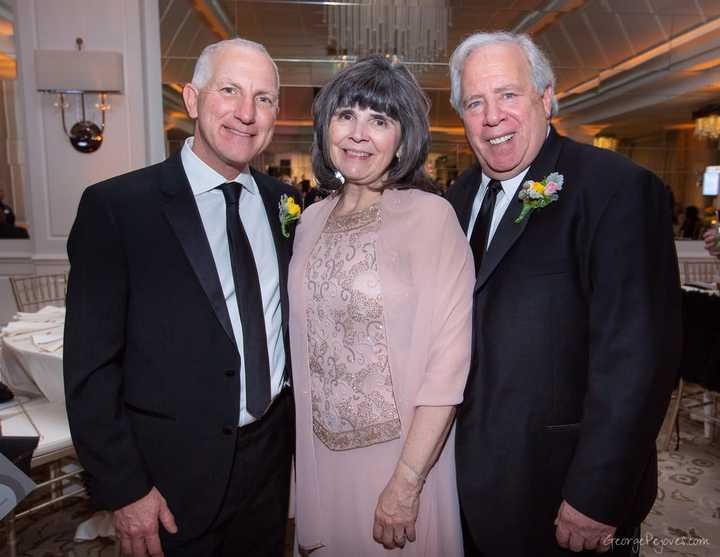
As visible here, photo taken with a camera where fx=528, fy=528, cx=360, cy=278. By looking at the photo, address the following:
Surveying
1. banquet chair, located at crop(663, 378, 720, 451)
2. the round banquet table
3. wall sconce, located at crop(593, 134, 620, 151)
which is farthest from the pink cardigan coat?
wall sconce, located at crop(593, 134, 620, 151)

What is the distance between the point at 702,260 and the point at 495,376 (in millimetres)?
6369

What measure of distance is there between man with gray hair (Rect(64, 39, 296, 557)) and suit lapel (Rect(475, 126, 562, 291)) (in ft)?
2.03

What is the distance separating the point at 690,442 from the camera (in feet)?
13.1

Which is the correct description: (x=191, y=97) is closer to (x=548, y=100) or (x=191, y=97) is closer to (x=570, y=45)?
(x=548, y=100)

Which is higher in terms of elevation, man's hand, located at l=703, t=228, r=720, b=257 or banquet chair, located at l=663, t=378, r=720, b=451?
man's hand, located at l=703, t=228, r=720, b=257

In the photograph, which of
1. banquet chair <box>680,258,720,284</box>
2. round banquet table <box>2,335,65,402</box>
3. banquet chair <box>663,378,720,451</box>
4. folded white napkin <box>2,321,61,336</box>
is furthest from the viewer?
banquet chair <box>680,258,720,284</box>

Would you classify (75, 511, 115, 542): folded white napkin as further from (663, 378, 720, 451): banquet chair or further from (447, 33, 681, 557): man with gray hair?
(663, 378, 720, 451): banquet chair

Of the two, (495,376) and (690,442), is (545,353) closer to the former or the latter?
(495,376)

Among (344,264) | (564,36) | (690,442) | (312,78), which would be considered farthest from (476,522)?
(564,36)

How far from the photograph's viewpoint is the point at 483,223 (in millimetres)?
1552

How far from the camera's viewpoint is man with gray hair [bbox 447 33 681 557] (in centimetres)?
126

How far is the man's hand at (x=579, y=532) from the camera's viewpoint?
1.31 m

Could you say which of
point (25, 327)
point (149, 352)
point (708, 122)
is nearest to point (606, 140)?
point (708, 122)

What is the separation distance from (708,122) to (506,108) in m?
6.15
